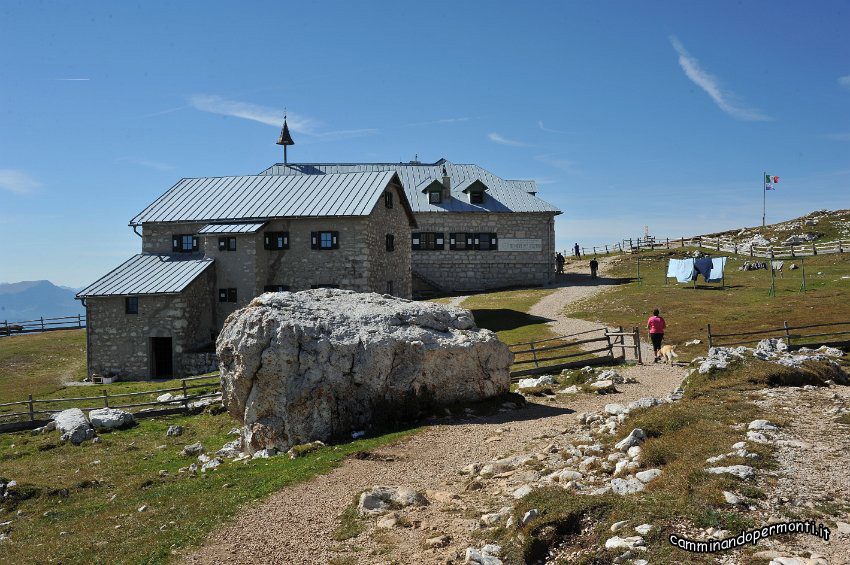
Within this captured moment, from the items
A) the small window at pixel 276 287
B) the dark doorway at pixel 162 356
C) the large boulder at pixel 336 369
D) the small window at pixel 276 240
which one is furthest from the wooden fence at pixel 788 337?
the dark doorway at pixel 162 356

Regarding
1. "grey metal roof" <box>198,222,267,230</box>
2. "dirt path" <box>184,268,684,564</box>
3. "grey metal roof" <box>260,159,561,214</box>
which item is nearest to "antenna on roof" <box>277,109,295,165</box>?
"grey metal roof" <box>260,159,561,214</box>

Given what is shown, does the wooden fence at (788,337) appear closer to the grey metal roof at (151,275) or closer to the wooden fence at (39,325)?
the grey metal roof at (151,275)

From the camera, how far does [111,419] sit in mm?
25562

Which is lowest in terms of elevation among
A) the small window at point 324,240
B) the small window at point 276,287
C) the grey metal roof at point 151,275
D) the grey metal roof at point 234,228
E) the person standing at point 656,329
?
the person standing at point 656,329

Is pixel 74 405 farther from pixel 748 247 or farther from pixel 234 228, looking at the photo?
pixel 748 247

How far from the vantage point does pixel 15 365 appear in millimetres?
42594

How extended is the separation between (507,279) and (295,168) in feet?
76.9

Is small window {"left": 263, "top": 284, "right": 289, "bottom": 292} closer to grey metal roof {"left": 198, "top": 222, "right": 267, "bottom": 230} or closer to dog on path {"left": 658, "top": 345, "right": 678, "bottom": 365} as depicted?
grey metal roof {"left": 198, "top": 222, "right": 267, "bottom": 230}

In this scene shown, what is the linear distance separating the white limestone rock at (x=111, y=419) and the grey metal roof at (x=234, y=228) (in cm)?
1610

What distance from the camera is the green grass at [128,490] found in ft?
40.0

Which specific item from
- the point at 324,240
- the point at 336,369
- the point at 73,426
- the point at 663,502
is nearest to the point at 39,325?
the point at 324,240

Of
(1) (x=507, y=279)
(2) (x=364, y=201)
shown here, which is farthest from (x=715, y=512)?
(1) (x=507, y=279)

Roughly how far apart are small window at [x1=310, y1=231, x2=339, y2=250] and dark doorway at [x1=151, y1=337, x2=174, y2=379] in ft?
33.2

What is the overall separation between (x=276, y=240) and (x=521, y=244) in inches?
1028
